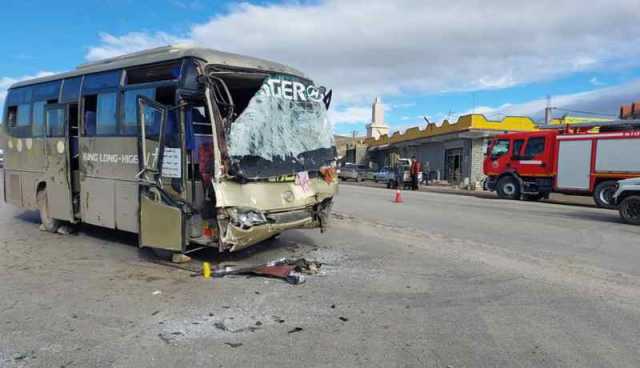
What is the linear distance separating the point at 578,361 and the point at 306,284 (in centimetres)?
325

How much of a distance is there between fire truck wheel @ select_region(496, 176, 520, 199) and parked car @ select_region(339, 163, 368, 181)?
19.1 meters

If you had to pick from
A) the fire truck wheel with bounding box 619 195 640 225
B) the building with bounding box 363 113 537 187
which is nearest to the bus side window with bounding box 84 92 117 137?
the fire truck wheel with bounding box 619 195 640 225

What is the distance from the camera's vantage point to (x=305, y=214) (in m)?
7.45

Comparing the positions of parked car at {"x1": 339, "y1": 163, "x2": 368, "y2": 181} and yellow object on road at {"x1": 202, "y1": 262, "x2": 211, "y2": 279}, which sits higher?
parked car at {"x1": 339, "y1": 163, "x2": 368, "y2": 181}

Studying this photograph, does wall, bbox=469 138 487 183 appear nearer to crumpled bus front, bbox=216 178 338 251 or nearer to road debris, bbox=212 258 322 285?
crumpled bus front, bbox=216 178 338 251

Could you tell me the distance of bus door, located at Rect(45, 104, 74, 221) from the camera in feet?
29.3

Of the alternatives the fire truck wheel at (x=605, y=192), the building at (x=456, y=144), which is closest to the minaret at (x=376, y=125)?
the building at (x=456, y=144)

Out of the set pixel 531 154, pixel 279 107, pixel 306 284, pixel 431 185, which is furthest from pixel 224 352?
pixel 431 185

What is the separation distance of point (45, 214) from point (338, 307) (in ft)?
25.0

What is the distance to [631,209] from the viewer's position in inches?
480

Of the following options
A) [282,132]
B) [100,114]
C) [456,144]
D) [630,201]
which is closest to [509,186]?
[630,201]

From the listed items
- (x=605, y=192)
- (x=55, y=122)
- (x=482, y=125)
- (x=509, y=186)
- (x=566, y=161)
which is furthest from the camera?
(x=482, y=125)

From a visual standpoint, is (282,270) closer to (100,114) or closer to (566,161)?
(100,114)

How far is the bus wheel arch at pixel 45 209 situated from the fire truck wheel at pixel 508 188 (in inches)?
695
